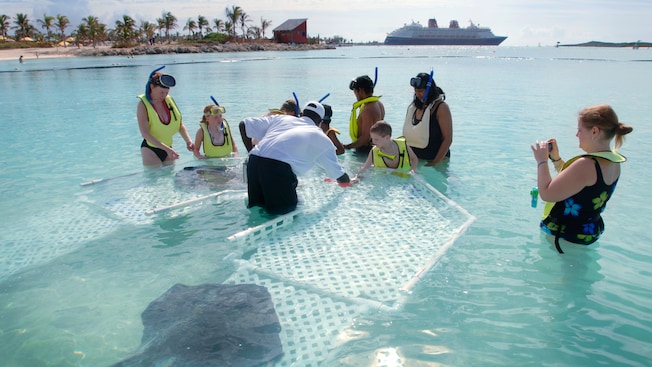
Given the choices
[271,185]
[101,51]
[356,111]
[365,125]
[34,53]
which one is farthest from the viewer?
[101,51]

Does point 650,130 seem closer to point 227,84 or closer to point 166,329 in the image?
point 166,329

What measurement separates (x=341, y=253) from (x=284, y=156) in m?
1.30

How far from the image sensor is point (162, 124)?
6645 millimetres

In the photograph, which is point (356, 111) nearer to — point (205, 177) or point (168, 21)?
point (205, 177)

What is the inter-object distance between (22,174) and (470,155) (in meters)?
8.38

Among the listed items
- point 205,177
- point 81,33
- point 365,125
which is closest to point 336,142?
point 365,125

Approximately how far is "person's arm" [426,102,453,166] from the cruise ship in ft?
453

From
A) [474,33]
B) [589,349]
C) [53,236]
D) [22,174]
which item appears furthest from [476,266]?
[474,33]

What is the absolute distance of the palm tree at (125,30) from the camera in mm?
90481

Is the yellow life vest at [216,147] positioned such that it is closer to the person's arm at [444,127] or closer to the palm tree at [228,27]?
the person's arm at [444,127]

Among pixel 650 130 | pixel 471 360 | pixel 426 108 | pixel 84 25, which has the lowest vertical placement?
pixel 471 360

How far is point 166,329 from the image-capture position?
3182 mm

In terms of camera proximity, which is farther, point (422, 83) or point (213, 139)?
point (213, 139)

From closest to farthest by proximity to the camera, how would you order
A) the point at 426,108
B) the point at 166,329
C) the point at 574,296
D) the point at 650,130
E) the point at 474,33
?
the point at 166,329, the point at 574,296, the point at 426,108, the point at 650,130, the point at 474,33
